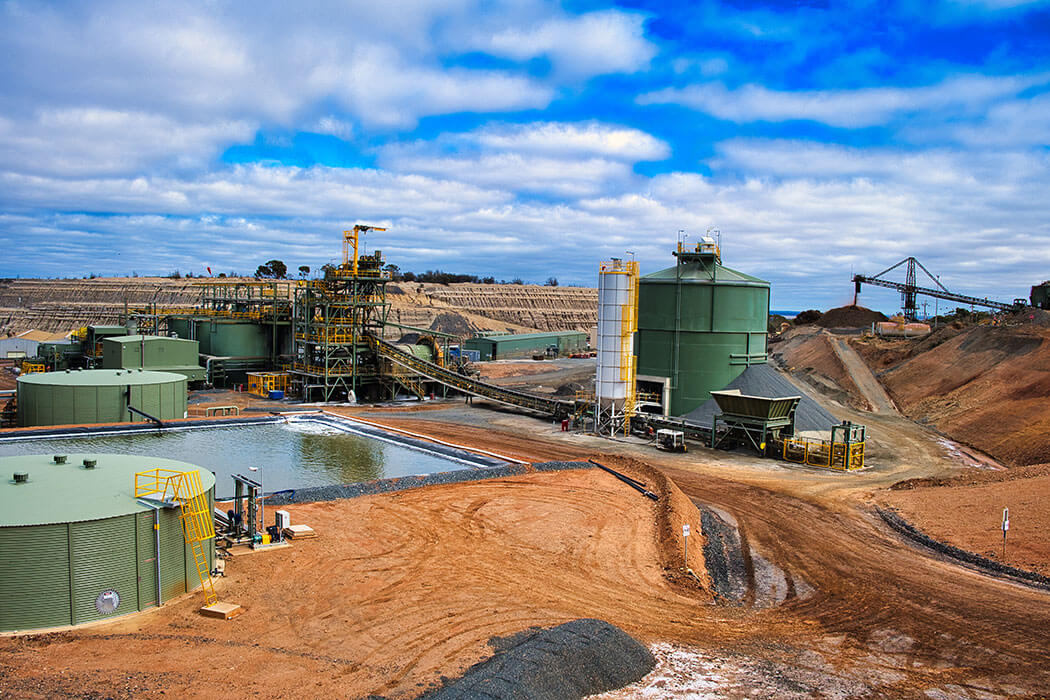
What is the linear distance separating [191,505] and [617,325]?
2637cm

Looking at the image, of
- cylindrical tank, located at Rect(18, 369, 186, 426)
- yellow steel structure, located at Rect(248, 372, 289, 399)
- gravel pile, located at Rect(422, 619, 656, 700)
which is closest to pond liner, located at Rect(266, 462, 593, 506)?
gravel pile, located at Rect(422, 619, 656, 700)

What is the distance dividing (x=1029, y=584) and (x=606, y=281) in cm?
2421

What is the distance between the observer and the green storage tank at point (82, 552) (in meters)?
12.8

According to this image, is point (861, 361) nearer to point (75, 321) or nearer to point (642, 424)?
point (642, 424)

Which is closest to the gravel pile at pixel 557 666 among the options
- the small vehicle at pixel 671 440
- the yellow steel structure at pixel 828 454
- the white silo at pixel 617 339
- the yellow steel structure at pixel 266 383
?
the small vehicle at pixel 671 440

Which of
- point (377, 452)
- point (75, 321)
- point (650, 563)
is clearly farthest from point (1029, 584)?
point (75, 321)

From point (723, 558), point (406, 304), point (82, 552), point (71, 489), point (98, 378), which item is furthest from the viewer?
point (406, 304)

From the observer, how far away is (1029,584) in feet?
57.4

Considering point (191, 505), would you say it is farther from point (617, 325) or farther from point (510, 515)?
point (617, 325)

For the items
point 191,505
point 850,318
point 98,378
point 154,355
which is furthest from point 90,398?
point 850,318

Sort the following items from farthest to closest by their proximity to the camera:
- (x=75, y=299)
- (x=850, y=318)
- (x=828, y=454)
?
(x=75, y=299)
(x=850, y=318)
(x=828, y=454)

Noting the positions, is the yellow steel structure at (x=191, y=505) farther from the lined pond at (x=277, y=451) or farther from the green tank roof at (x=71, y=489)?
the lined pond at (x=277, y=451)

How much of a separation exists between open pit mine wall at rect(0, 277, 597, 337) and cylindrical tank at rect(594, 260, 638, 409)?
197 feet

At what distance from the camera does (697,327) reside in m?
40.2
